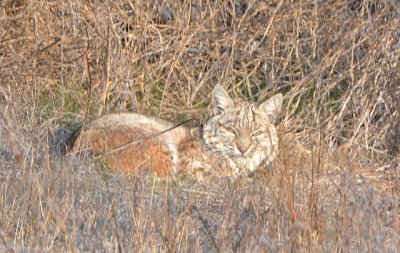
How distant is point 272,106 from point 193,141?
62 cm

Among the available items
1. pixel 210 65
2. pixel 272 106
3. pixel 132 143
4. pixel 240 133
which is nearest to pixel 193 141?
pixel 240 133

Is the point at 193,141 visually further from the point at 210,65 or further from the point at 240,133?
the point at 210,65

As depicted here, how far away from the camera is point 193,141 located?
24.0 ft

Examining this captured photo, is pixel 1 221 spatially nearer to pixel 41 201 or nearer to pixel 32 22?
pixel 41 201

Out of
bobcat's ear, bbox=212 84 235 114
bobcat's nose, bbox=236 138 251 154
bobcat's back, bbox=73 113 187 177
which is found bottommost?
bobcat's nose, bbox=236 138 251 154

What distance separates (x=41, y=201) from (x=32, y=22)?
380cm

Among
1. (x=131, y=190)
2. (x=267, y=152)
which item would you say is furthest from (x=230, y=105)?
(x=131, y=190)

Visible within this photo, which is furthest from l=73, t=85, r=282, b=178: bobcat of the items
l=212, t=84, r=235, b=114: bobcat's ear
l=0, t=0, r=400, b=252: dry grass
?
l=0, t=0, r=400, b=252: dry grass

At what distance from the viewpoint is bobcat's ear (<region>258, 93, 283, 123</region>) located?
24.7 ft

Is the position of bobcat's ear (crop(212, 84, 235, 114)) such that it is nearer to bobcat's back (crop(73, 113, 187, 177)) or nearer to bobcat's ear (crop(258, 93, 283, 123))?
bobcat's ear (crop(258, 93, 283, 123))

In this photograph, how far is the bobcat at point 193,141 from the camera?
22.8ft

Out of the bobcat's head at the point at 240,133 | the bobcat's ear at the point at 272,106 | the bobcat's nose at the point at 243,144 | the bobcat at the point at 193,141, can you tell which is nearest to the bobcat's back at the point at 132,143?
the bobcat at the point at 193,141

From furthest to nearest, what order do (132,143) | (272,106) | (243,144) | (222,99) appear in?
(272,106), (222,99), (243,144), (132,143)

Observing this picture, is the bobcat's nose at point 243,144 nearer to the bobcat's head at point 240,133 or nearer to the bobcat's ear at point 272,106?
the bobcat's head at point 240,133
